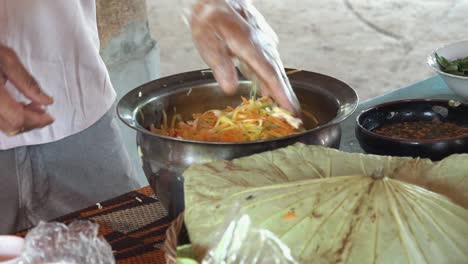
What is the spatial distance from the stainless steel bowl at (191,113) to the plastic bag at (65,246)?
179mm

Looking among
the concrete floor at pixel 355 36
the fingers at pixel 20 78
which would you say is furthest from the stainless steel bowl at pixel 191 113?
the concrete floor at pixel 355 36

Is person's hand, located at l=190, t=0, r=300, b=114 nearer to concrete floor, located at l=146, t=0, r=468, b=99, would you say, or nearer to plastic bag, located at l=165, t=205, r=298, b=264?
plastic bag, located at l=165, t=205, r=298, b=264

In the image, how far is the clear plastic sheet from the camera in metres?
0.70

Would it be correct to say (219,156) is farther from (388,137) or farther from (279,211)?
(388,137)

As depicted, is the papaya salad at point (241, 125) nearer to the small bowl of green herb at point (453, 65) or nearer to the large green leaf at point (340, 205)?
the large green leaf at point (340, 205)

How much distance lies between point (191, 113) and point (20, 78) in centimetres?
A: 29

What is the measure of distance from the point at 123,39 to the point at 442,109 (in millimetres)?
1450

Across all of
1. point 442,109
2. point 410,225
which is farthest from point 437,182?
point 442,109

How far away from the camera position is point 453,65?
1.60m

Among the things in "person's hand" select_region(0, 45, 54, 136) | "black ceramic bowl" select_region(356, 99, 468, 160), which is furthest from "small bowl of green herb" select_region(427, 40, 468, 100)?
"person's hand" select_region(0, 45, 54, 136)

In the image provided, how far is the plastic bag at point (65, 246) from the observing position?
0.79 metres

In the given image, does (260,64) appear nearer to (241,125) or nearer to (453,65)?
(241,125)

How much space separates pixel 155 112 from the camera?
1131mm

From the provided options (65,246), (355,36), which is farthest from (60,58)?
(355,36)
